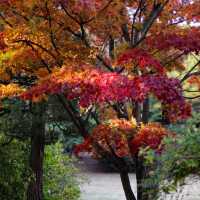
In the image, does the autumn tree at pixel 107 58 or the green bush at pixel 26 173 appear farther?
the green bush at pixel 26 173

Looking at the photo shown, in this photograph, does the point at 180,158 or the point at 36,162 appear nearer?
the point at 180,158

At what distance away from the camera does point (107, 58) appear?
6277 millimetres

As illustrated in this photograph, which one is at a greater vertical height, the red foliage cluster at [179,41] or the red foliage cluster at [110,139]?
the red foliage cluster at [179,41]

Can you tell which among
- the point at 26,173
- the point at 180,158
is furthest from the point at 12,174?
the point at 180,158

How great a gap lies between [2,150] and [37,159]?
0.77 meters

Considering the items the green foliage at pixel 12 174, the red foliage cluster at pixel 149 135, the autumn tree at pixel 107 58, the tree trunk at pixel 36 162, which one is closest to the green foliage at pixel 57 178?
the tree trunk at pixel 36 162

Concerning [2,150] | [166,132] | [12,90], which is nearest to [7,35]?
[12,90]

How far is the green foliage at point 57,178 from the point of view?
827 centimetres

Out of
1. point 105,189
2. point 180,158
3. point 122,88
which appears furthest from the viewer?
point 105,189

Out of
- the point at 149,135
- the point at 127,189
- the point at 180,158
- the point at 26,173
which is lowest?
the point at 127,189

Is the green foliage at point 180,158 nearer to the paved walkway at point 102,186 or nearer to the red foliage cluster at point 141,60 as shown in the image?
the red foliage cluster at point 141,60

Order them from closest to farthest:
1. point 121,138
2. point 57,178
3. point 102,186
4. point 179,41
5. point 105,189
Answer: point 179,41 → point 121,138 → point 57,178 → point 105,189 → point 102,186

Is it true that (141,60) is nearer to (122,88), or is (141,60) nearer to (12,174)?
(122,88)

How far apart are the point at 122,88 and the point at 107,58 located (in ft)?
6.66
